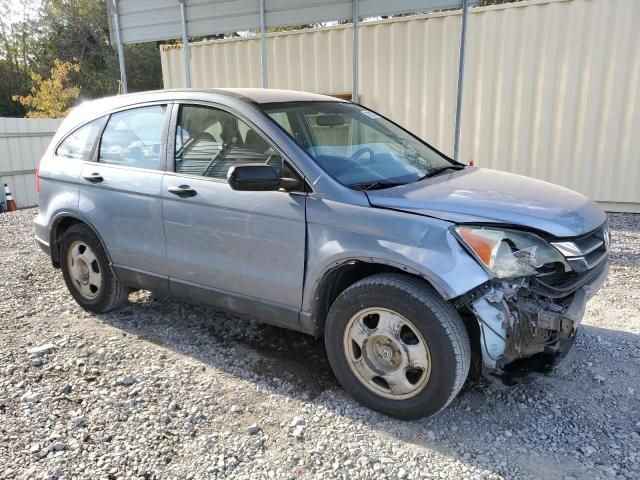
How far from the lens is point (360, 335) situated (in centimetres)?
297

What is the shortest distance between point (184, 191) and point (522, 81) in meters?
6.35

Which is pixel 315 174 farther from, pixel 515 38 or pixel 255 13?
pixel 515 38

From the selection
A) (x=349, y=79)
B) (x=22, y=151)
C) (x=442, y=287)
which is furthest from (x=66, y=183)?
(x=22, y=151)

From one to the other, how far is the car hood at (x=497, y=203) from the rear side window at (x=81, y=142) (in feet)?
8.51

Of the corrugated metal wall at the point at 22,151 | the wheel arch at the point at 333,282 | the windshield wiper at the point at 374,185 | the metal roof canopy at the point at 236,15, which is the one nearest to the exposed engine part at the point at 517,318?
the wheel arch at the point at 333,282

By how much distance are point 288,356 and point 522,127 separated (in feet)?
20.1

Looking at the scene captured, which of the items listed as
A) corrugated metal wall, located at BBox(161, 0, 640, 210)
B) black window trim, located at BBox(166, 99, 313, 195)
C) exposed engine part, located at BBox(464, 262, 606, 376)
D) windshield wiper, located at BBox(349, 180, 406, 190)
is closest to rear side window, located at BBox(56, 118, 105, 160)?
black window trim, located at BBox(166, 99, 313, 195)

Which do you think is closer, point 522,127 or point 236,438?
point 236,438

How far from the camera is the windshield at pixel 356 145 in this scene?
325cm

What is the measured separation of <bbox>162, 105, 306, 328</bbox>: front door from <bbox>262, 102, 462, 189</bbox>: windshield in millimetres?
250

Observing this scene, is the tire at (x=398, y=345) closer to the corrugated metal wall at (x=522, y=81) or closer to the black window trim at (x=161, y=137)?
the black window trim at (x=161, y=137)

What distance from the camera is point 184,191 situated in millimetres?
3553

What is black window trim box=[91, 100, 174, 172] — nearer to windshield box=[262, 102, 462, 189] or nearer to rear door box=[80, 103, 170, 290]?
rear door box=[80, 103, 170, 290]

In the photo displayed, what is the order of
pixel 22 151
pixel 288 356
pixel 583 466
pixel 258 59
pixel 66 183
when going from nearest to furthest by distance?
pixel 583 466 → pixel 288 356 → pixel 66 183 → pixel 258 59 → pixel 22 151
